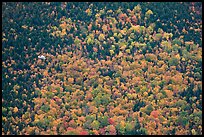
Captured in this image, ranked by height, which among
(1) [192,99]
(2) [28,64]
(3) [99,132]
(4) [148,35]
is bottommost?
(3) [99,132]

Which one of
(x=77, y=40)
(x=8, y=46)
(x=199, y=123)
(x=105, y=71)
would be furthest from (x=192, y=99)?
(x=8, y=46)

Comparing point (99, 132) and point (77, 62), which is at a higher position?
point (77, 62)

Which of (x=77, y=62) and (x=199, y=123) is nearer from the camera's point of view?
(x=199, y=123)

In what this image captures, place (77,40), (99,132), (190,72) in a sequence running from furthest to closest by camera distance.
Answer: (77,40)
(190,72)
(99,132)

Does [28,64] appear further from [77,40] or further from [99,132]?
[99,132]

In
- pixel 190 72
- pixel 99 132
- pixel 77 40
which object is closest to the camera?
pixel 99 132

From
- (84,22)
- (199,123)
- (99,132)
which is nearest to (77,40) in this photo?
(84,22)
